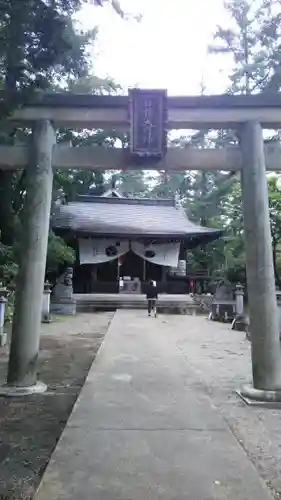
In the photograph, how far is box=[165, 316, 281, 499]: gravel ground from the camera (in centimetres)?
371

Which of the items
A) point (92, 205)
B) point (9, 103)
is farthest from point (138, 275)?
point (9, 103)

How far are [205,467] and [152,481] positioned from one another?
1.52ft

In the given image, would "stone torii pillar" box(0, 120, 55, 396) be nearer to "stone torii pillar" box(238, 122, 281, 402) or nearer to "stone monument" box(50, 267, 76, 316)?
"stone torii pillar" box(238, 122, 281, 402)

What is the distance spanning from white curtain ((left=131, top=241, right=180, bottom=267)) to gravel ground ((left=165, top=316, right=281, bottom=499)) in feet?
37.4

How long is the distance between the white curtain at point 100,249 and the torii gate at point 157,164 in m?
17.2

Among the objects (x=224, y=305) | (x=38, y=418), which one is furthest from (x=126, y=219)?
(x=38, y=418)

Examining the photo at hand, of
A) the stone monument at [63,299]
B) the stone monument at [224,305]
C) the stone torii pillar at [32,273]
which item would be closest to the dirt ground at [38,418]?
the stone torii pillar at [32,273]

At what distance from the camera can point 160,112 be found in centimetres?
595

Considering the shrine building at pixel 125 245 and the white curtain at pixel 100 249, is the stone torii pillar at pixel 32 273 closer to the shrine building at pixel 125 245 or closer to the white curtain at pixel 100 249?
the shrine building at pixel 125 245

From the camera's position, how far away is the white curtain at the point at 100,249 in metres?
23.3

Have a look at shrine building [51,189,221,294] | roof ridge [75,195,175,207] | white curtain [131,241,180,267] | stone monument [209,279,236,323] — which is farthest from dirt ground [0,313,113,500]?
roof ridge [75,195,175,207]

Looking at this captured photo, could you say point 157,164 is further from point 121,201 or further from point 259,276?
point 121,201

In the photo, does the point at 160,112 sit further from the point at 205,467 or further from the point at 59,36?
the point at 205,467

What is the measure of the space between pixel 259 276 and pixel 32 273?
9.51 ft
